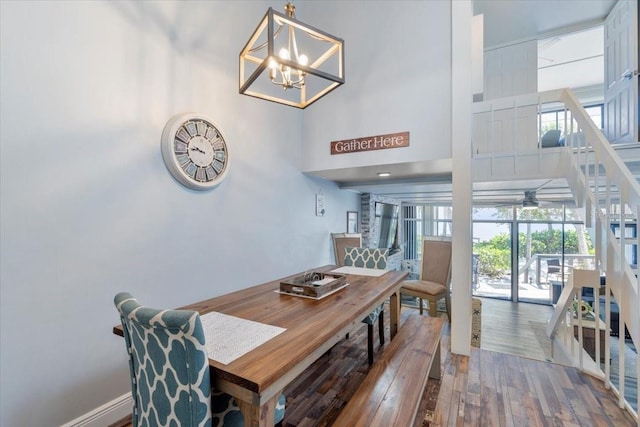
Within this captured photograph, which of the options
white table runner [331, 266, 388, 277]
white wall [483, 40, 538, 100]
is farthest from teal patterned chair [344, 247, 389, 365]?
white wall [483, 40, 538, 100]

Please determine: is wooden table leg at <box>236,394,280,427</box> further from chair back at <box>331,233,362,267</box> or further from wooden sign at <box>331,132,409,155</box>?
chair back at <box>331,233,362,267</box>

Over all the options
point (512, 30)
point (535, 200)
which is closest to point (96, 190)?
point (535, 200)

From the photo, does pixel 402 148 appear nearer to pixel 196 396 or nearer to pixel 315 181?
pixel 315 181

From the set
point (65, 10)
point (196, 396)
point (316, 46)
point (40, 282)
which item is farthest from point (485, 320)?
point (65, 10)

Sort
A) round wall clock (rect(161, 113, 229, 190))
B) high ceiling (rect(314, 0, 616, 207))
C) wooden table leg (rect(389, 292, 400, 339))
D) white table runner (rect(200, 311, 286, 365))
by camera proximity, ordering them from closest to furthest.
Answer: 1. white table runner (rect(200, 311, 286, 365))
2. round wall clock (rect(161, 113, 229, 190))
3. wooden table leg (rect(389, 292, 400, 339))
4. high ceiling (rect(314, 0, 616, 207))

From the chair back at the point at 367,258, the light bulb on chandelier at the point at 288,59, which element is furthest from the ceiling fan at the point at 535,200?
the light bulb on chandelier at the point at 288,59

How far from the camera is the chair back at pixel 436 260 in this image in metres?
4.05

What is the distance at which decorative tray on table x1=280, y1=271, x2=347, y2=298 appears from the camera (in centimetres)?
180

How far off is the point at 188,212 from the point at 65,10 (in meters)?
1.44

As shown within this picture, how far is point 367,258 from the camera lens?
9.75 feet

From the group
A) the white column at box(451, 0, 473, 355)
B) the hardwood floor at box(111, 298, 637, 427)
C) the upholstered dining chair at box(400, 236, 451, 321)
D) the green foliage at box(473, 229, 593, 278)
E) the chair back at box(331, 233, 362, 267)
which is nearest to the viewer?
the hardwood floor at box(111, 298, 637, 427)

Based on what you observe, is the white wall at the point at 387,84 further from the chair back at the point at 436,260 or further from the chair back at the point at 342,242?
the chair back at the point at 436,260

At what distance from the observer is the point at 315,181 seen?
407 cm

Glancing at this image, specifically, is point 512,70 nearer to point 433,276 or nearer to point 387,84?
point 387,84
